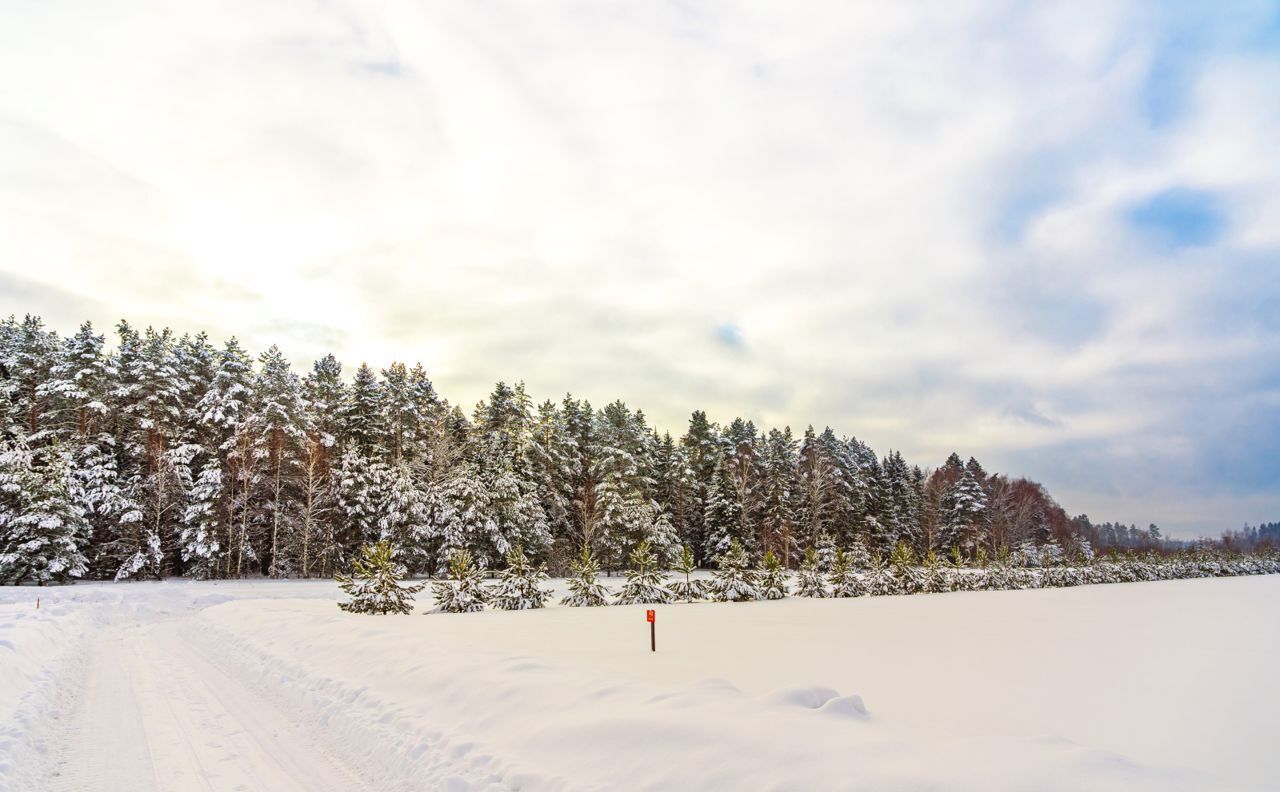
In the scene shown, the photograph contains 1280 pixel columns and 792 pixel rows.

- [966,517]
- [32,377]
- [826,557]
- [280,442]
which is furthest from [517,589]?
[966,517]

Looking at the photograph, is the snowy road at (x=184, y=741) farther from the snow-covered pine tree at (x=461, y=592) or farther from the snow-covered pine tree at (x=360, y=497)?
Answer: the snow-covered pine tree at (x=360, y=497)

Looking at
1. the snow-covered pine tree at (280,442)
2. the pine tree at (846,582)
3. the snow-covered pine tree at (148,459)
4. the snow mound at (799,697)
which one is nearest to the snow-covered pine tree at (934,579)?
the pine tree at (846,582)

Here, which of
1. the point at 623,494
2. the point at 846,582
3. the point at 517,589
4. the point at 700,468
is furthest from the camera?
the point at 700,468

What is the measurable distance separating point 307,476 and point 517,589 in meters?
25.2

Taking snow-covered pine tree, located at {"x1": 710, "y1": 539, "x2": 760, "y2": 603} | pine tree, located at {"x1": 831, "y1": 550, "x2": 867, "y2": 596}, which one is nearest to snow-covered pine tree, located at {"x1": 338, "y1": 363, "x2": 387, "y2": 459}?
snow-covered pine tree, located at {"x1": 710, "y1": 539, "x2": 760, "y2": 603}

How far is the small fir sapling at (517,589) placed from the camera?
70.8ft

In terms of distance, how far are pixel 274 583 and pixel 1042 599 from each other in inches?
1400

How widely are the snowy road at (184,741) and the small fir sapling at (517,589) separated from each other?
36.4 feet

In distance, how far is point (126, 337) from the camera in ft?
138

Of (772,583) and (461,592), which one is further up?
(461,592)

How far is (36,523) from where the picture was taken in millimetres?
28359

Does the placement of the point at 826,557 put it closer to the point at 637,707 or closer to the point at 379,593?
the point at 379,593

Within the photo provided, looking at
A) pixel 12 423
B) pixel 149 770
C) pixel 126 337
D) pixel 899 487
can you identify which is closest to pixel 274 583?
pixel 12 423

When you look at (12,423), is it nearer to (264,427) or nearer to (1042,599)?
(264,427)
